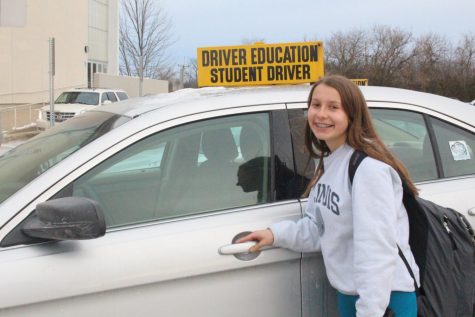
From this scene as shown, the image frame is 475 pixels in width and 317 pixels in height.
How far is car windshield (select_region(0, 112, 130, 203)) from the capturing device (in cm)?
209

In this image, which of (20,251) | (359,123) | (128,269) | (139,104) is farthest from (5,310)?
(359,123)

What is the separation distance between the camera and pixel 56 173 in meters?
1.89

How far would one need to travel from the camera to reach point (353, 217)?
1.82 m

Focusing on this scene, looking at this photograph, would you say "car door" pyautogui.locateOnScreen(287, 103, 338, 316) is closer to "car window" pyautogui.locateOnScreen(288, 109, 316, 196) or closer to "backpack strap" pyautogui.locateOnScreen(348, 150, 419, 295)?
"car window" pyautogui.locateOnScreen(288, 109, 316, 196)

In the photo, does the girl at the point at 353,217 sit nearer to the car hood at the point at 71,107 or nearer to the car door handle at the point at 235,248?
the car door handle at the point at 235,248

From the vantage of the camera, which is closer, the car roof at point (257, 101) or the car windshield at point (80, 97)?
the car roof at point (257, 101)

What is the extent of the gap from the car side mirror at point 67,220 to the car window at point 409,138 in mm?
1357

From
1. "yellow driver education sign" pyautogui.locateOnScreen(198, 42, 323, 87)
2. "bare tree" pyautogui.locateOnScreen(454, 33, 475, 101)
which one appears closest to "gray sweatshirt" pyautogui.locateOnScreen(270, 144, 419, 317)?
"yellow driver education sign" pyautogui.locateOnScreen(198, 42, 323, 87)

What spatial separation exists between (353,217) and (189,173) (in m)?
0.76

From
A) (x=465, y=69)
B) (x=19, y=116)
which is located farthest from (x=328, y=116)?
(x=465, y=69)

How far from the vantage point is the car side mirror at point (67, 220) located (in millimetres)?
1699

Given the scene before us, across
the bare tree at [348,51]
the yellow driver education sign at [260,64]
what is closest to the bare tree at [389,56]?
the bare tree at [348,51]

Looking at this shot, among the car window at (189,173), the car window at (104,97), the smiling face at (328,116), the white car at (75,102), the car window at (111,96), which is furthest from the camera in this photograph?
the car window at (111,96)

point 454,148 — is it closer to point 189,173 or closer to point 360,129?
point 360,129
